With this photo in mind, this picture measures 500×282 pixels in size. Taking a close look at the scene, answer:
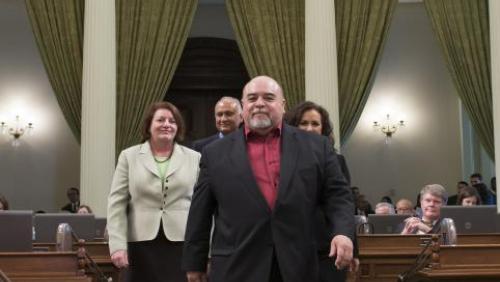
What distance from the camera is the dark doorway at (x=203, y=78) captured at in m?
16.2

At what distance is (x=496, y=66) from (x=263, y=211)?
31.9 ft

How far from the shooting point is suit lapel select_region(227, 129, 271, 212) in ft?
11.5

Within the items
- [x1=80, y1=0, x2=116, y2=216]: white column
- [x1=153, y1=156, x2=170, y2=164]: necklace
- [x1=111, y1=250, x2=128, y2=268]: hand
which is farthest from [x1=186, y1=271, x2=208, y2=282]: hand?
[x1=80, y1=0, x2=116, y2=216]: white column

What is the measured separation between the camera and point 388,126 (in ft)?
52.4

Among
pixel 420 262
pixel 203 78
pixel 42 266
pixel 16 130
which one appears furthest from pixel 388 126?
pixel 42 266

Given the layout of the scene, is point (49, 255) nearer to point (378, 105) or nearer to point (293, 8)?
point (293, 8)

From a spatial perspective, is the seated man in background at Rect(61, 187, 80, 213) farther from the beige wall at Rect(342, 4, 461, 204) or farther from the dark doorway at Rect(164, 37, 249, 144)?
the beige wall at Rect(342, 4, 461, 204)

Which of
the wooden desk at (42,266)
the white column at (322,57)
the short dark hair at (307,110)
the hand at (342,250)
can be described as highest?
the white column at (322,57)

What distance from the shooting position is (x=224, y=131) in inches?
218

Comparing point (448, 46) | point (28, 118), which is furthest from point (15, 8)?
point (448, 46)

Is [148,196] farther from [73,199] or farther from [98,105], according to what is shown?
[73,199]

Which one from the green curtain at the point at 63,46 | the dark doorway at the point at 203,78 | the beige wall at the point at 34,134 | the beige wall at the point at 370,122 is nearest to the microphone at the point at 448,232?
the green curtain at the point at 63,46

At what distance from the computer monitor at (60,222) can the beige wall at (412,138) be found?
341 inches

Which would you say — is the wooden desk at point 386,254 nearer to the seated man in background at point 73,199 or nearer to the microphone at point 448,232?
the microphone at point 448,232
